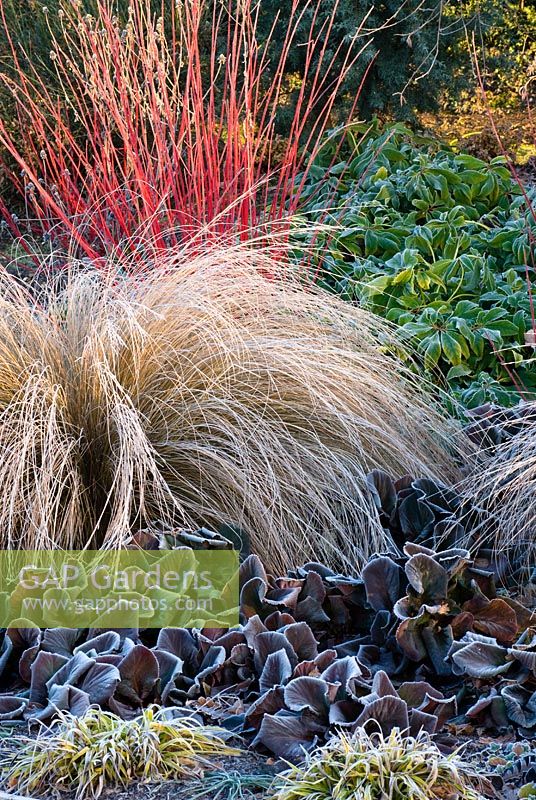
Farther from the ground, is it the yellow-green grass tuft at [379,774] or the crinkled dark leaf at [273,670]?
the yellow-green grass tuft at [379,774]

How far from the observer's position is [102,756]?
5.79 feet

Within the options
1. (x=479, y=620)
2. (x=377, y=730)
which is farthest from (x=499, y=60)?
(x=377, y=730)

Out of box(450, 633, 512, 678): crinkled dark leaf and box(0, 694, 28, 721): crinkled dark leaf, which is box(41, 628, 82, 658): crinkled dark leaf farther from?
box(450, 633, 512, 678): crinkled dark leaf

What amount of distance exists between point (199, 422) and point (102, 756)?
126cm

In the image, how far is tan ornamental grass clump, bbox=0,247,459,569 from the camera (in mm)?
2604

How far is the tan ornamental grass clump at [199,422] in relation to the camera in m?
2.60

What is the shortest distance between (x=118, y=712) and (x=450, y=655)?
77 cm

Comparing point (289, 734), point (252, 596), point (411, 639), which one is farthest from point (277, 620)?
point (289, 734)

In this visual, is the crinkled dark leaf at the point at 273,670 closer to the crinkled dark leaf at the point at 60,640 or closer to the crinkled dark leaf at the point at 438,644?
the crinkled dark leaf at the point at 438,644

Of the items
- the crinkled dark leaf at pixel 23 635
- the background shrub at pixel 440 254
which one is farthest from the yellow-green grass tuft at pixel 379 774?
the background shrub at pixel 440 254

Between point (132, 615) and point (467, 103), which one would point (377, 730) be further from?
point (467, 103)

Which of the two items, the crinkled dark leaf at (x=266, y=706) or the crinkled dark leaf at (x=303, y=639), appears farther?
the crinkled dark leaf at (x=303, y=639)

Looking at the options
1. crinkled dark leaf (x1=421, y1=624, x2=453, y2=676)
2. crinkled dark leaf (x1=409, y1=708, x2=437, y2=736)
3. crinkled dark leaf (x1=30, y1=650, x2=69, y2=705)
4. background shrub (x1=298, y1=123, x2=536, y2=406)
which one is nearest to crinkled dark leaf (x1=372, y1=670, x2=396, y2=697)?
crinkled dark leaf (x1=409, y1=708, x2=437, y2=736)

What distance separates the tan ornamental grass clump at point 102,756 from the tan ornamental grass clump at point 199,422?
687 mm
